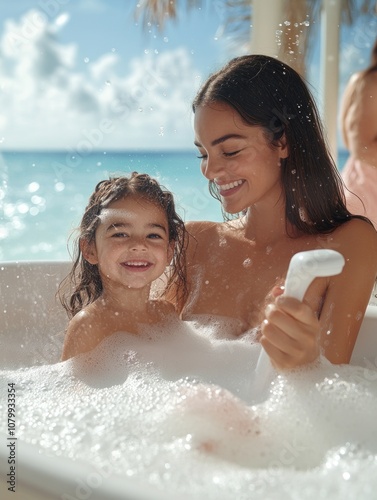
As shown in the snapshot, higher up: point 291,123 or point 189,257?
point 291,123

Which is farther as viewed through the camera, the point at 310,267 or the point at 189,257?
the point at 189,257

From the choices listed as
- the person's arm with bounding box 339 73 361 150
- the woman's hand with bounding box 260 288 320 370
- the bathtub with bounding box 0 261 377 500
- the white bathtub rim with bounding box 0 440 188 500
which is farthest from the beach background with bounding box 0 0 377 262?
the white bathtub rim with bounding box 0 440 188 500

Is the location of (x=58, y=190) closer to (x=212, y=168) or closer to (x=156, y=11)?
→ (x=156, y=11)

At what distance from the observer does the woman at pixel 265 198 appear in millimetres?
1153

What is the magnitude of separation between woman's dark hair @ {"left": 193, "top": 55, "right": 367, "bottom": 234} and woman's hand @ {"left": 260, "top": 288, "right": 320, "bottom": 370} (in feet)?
0.98

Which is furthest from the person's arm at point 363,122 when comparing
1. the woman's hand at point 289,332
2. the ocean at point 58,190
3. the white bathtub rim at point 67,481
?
the white bathtub rim at point 67,481

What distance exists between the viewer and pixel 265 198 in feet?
4.14

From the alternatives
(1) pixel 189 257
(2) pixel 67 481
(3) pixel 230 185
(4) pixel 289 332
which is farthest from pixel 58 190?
(2) pixel 67 481

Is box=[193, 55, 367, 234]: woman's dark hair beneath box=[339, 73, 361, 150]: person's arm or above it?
above

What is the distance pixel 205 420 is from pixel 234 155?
472mm

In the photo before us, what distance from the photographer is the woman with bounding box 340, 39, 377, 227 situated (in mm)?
2035

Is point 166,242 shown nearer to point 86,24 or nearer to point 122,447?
point 122,447

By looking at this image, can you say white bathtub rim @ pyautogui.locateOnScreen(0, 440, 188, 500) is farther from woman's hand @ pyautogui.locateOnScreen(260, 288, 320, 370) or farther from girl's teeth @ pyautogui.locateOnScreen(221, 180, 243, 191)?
girl's teeth @ pyautogui.locateOnScreen(221, 180, 243, 191)

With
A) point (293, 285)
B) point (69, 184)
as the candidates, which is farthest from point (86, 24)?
point (293, 285)
